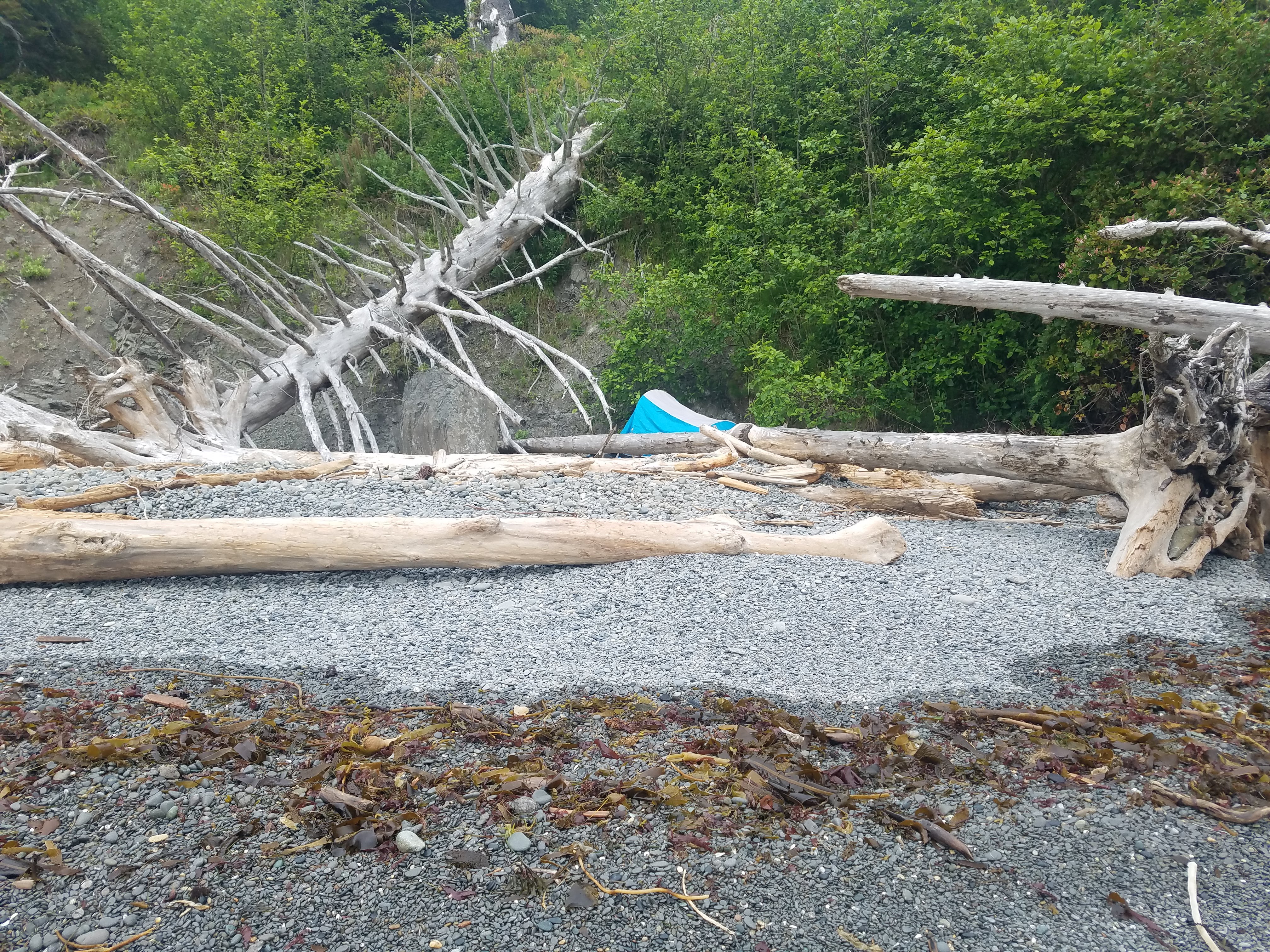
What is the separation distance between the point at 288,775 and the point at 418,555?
2.14m

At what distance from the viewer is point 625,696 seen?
9.93 feet

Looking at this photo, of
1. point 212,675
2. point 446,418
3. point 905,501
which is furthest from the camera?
point 446,418

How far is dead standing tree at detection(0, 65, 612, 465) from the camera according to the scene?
7191 mm

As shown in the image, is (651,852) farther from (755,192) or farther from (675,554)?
(755,192)

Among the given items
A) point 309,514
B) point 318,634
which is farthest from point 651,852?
point 309,514

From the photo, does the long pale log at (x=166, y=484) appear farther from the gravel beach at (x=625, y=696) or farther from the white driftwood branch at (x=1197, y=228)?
the white driftwood branch at (x=1197, y=228)

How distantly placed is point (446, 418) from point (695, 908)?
9.77 metres

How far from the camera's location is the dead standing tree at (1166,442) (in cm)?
475

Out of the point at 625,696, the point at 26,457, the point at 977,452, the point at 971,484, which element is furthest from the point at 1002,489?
the point at 26,457

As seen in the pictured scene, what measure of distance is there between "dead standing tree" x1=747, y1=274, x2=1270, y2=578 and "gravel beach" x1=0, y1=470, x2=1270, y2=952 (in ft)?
1.12

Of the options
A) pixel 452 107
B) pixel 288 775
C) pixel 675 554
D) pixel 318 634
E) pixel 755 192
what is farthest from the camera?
pixel 452 107

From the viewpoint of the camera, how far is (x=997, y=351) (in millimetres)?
9023

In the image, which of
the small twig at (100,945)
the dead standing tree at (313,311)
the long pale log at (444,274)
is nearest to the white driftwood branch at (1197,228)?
the dead standing tree at (313,311)

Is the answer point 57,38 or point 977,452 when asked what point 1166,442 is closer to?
point 977,452
